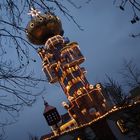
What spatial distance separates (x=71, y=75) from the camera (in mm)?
37656

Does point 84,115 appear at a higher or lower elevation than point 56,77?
lower

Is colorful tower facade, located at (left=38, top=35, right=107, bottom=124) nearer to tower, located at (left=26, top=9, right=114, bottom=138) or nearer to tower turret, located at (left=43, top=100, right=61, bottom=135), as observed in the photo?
tower, located at (left=26, top=9, right=114, bottom=138)

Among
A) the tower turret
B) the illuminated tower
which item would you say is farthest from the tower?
the tower turret

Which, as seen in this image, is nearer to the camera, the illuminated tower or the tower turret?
the tower turret

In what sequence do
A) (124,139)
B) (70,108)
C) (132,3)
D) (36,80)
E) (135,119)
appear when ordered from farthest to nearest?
(70,108)
(124,139)
(135,119)
(36,80)
(132,3)

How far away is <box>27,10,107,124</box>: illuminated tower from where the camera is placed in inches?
1396

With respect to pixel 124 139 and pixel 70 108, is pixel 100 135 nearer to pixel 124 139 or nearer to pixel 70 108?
pixel 124 139

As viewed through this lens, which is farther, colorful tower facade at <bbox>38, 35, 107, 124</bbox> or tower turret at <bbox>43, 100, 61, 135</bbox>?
colorful tower facade at <bbox>38, 35, 107, 124</bbox>

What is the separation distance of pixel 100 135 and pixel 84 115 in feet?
12.5

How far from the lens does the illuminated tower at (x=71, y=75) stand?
3547cm

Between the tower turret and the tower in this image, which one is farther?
the tower

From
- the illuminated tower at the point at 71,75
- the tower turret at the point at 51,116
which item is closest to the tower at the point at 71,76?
the illuminated tower at the point at 71,75

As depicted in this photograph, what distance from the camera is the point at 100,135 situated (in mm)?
32125

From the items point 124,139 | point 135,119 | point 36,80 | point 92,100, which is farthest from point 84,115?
point 36,80
